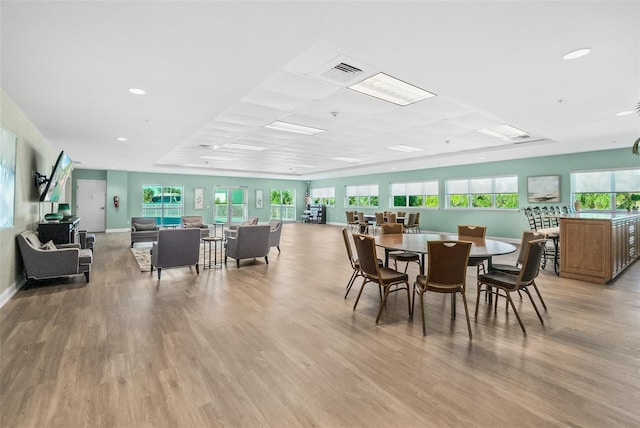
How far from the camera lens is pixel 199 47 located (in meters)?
2.68

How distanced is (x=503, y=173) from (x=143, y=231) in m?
11.2

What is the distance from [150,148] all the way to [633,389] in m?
8.89

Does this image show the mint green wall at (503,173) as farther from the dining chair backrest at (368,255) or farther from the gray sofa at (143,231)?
the gray sofa at (143,231)

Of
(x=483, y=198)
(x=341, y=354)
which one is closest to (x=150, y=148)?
(x=341, y=354)

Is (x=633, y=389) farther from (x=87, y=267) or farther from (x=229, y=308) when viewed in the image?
(x=87, y=267)

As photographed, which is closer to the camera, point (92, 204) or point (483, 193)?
point (483, 193)

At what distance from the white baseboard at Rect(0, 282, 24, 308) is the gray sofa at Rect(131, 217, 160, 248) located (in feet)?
13.2

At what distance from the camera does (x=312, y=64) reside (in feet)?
10.7

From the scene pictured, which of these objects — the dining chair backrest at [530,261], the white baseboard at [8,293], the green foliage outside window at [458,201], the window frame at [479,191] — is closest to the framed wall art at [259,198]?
the window frame at [479,191]

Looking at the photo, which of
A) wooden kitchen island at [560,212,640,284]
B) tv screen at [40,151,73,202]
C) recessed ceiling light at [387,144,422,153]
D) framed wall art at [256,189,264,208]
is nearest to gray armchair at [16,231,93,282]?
tv screen at [40,151,73,202]

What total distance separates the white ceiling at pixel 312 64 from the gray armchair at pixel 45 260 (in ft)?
6.41

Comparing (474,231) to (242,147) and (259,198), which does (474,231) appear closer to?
(242,147)

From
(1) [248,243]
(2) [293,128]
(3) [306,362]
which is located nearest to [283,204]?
(2) [293,128]

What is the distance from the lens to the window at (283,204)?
57.5 ft
